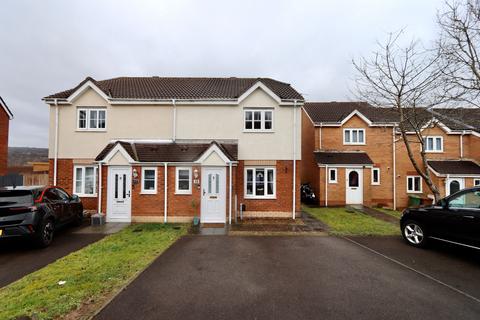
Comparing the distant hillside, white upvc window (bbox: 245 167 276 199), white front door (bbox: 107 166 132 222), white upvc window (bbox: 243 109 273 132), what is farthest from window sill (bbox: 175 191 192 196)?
the distant hillside

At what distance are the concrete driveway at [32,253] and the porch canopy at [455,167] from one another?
69.4 feet

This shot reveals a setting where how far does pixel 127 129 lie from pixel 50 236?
248 inches

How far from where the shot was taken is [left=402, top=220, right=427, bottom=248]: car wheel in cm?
710

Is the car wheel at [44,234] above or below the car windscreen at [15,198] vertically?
below

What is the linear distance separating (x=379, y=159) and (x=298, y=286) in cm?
1589

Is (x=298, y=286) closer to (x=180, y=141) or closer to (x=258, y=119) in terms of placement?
(x=258, y=119)

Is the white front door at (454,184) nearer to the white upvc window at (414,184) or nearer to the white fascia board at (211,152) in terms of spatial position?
the white upvc window at (414,184)

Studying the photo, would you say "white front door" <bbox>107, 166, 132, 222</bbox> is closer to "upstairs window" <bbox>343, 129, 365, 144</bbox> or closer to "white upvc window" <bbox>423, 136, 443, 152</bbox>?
"upstairs window" <bbox>343, 129, 365, 144</bbox>

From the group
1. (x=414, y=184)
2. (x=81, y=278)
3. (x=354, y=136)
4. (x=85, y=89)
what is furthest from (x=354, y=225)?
(x=85, y=89)

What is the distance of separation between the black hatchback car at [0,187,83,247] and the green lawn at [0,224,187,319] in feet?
4.87

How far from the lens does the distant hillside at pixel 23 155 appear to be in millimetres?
48331

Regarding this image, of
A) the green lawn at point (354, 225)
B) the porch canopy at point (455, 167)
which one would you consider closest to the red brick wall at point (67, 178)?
the green lawn at point (354, 225)

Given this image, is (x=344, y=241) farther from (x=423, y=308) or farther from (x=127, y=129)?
(x=127, y=129)

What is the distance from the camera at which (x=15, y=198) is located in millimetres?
6953
